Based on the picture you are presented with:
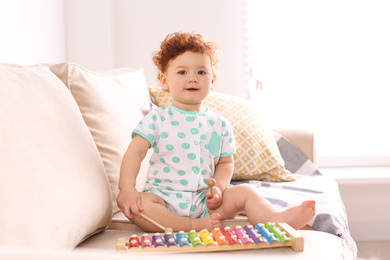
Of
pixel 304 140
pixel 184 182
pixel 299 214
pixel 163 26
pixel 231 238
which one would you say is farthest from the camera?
pixel 163 26

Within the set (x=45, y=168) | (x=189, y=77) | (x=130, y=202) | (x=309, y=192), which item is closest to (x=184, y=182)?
(x=130, y=202)

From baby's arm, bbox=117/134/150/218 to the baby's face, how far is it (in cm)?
17

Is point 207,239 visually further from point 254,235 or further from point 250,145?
point 250,145

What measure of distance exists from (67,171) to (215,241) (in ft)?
1.08

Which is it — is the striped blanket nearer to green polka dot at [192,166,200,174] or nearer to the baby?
the baby

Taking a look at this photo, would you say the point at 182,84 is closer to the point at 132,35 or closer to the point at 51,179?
the point at 51,179

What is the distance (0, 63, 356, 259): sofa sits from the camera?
769mm

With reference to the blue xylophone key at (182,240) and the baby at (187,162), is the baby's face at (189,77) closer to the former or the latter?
the baby at (187,162)

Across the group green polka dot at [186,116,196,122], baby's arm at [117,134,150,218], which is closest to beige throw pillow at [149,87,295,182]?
green polka dot at [186,116,196,122]

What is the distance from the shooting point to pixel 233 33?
115 inches

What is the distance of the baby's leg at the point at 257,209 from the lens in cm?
115

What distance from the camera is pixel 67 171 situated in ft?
3.13

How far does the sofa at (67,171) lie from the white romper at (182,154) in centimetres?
12

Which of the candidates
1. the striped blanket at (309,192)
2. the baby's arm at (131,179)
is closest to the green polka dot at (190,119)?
the baby's arm at (131,179)
